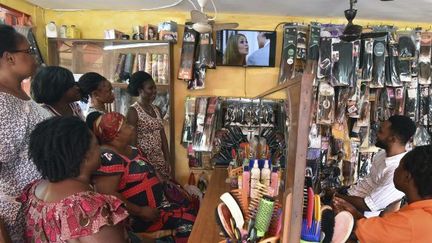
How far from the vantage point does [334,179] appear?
133 inches

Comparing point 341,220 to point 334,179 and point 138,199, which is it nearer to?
point 138,199

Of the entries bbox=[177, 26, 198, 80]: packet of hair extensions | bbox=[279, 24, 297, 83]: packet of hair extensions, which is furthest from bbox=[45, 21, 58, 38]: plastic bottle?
bbox=[279, 24, 297, 83]: packet of hair extensions

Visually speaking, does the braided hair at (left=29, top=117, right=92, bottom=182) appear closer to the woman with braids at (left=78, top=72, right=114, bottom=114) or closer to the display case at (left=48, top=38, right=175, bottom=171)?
the woman with braids at (left=78, top=72, right=114, bottom=114)

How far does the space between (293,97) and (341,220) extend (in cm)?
36

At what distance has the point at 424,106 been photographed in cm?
341

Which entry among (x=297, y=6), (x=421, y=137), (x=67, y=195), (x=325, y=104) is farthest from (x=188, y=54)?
(x=421, y=137)

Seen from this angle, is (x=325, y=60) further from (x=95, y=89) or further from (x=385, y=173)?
(x=95, y=89)

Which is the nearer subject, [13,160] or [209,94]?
[13,160]

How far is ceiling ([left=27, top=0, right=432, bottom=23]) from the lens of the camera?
2.86m

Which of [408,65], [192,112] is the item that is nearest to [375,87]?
[408,65]

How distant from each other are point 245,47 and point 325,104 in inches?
40.3

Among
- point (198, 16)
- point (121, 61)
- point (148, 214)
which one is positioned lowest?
point (148, 214)

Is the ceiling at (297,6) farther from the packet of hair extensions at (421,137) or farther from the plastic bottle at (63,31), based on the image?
the packet of hair extensions at (421,137)

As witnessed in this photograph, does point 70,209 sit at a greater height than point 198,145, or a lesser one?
greater
